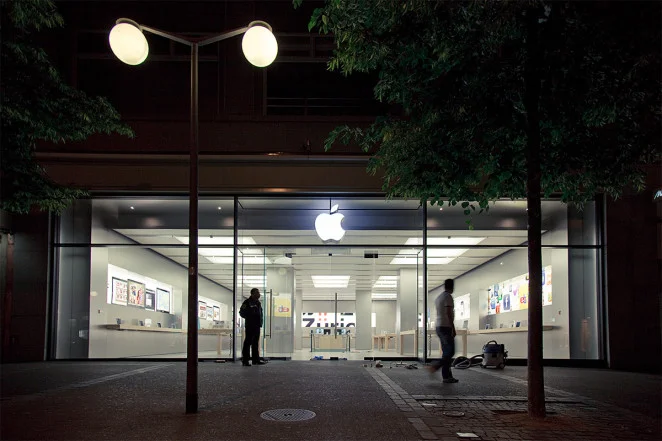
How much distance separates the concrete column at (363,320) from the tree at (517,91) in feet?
31.5

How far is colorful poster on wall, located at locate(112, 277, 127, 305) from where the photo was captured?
16.7 m

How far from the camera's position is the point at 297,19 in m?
16.5

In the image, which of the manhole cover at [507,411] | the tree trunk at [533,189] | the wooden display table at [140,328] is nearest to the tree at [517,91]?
the tree trunk at [533,189]

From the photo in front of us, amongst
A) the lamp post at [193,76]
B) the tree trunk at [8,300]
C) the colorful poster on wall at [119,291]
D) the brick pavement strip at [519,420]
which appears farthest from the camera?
the colorful poster on wall at [119,291]

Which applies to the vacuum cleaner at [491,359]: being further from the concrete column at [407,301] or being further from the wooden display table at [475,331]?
the concrete column at [407,301]

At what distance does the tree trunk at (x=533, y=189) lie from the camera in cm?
804

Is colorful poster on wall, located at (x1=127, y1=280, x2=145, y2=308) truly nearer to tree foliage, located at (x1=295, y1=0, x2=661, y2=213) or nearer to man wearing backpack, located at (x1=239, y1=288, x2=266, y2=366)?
man wearing backpack, located at (x1=239, y1=288, x2=266, y2=366)

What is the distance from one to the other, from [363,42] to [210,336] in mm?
10057

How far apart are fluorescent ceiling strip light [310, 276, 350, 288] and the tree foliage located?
9605 mm

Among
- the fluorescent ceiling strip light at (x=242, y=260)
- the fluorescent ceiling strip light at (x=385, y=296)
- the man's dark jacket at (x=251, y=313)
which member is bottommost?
the man's dark jacket at (x=251, y=313)

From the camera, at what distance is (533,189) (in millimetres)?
8227

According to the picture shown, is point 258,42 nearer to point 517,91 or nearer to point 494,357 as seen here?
point 517,91

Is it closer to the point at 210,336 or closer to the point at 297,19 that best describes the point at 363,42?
the point at 297,19

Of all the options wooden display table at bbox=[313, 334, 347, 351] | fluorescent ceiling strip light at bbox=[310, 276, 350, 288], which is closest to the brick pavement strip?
fluorescent ceiling strip light at bbox=[310, 276, 350, 288]
